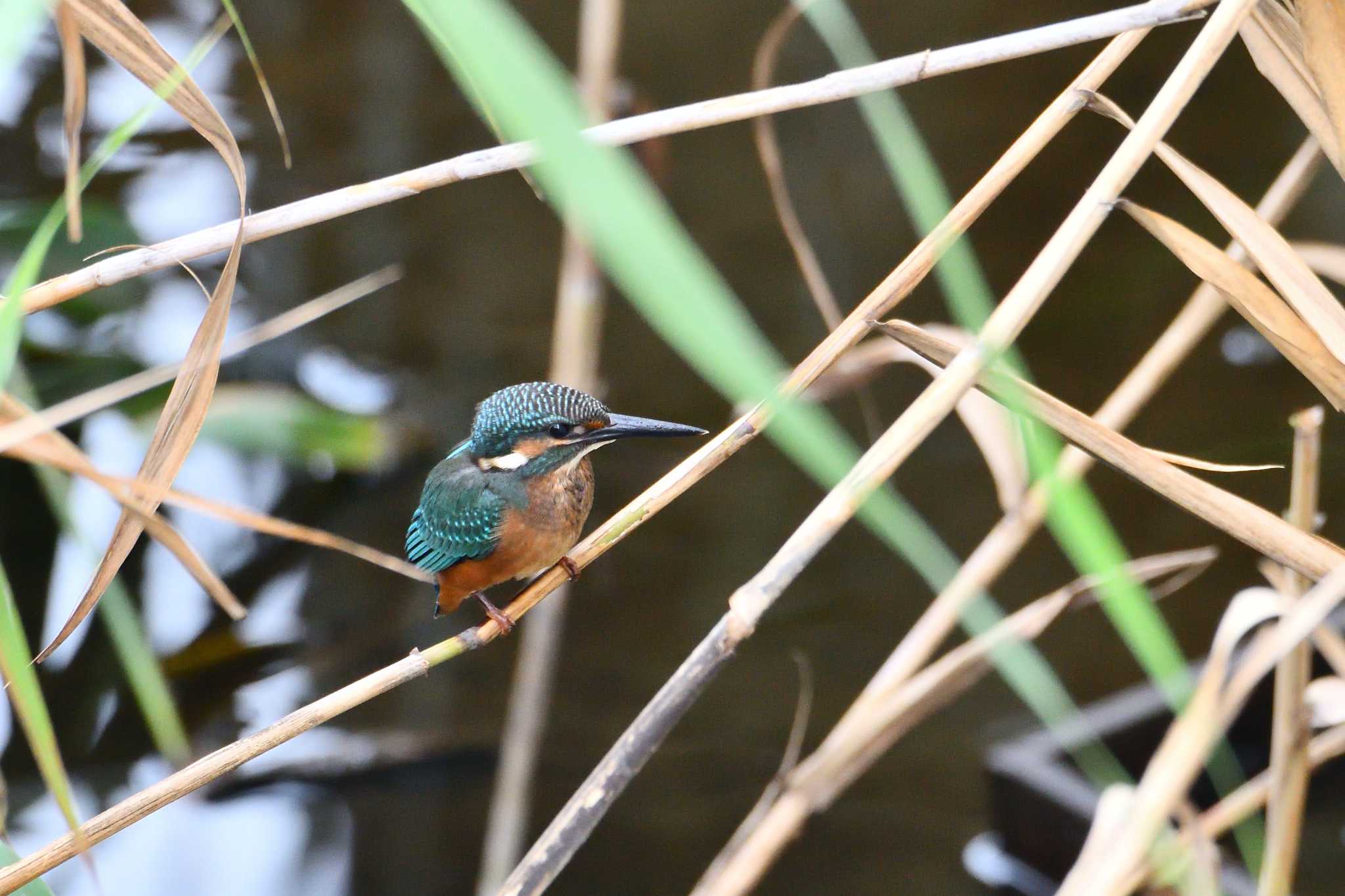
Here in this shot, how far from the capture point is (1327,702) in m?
1.15

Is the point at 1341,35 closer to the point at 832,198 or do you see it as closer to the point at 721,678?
the point at 721,678

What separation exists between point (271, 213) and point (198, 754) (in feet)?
7.43

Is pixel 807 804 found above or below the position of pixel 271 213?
Answer: below

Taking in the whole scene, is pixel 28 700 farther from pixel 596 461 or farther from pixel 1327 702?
pixel 596 461

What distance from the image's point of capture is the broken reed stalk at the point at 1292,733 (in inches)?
40.8

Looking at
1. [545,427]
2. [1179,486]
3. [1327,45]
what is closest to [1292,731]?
[1179,486]

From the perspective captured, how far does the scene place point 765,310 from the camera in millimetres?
4047

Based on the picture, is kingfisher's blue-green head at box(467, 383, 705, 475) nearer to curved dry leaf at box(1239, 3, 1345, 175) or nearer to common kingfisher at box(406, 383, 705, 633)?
common kingfisher at box(406, 383, 705, 633)

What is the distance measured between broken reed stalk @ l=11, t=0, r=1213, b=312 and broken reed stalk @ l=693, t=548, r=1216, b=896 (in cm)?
46

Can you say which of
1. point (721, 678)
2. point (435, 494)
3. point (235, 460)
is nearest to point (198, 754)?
point (235, 460)

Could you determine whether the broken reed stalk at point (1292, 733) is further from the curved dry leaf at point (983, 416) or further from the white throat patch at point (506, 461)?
the white throat patch at point (506, 461)

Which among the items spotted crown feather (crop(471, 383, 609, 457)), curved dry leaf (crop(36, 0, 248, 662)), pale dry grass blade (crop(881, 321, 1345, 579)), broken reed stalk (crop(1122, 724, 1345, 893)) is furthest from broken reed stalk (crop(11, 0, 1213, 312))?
broken reed stalk (crop(1122, 724, 1345, 893))

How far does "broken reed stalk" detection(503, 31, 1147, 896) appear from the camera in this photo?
2.99 ft

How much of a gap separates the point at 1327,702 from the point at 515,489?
97 cm
